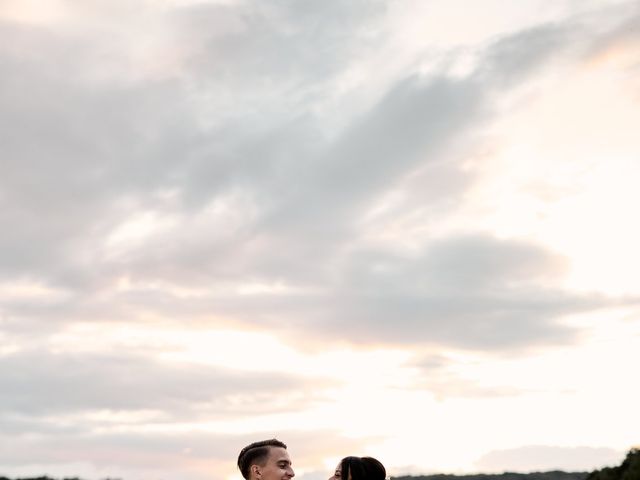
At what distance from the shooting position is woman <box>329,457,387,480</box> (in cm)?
1555

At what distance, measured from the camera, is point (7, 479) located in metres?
35.6

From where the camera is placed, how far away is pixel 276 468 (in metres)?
14.9

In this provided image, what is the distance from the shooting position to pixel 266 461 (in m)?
15.0

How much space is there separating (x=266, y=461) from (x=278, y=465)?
207mm

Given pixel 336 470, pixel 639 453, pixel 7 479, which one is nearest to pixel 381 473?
pixel 336 470

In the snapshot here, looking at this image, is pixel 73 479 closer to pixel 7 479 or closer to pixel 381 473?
pixel 7 479

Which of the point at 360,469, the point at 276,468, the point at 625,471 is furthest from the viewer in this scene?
the point at 625,471

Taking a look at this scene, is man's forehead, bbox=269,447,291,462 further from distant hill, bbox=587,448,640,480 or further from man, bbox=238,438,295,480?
distant hill, bbox=587,448,640,480

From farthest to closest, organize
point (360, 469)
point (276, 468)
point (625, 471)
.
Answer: point (625, 471) < point (360, 469) < point (276, 468)

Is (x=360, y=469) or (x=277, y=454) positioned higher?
(x=277, y=454)

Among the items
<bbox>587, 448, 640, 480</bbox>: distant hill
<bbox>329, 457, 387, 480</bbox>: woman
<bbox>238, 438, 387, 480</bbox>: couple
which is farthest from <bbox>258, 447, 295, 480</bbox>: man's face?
<bbox>587, 448, 640, 480</bbox>: distant hill

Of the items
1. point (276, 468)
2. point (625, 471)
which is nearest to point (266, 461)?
point (276, 468)

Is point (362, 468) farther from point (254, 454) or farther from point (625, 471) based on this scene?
point (625, 471)

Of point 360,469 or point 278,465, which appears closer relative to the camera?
point 278,465
